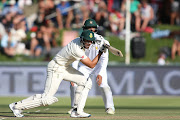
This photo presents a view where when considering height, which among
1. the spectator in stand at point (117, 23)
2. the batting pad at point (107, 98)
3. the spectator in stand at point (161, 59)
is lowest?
the batting pad at point (107, 98)

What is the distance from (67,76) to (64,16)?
43.7ft

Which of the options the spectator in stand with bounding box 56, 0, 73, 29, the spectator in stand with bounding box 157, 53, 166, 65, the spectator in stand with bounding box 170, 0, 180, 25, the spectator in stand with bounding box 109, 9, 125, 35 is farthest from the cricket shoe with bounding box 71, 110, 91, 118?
the spectator in stand with bounding box 170, 0, 180, 25

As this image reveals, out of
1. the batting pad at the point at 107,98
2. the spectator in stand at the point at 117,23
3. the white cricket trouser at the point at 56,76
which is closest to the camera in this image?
the white cricket trouser at the point at 56,76

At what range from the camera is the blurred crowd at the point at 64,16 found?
69.4 feet

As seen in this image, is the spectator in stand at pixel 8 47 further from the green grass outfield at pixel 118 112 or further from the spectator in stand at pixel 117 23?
the spectator in stand at pixel 117 23

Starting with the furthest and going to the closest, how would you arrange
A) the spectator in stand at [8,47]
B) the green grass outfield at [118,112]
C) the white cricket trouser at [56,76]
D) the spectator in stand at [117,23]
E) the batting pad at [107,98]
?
the spectator in stand at [117,23] → the spectator in stand at [8,47] → the batting pad at [107,98] → the green grass outfield at [118,112] → the white cricket trouser at [56,76]

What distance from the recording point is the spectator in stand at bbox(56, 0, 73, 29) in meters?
21.9

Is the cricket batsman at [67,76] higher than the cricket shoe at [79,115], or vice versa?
the cricket batsman at [67,76]

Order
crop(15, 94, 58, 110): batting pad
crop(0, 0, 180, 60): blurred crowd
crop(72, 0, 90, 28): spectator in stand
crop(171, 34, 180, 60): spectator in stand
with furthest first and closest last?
crop(72, 0, 90, 28): spectator in stand < crop(0, 0, 180, 60): blurred crowd < crop(171, 34, 180, 60): spectator in stand < crop(15, 94, 58, 110): batting pad

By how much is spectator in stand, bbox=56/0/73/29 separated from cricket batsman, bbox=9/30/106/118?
42.1 feet

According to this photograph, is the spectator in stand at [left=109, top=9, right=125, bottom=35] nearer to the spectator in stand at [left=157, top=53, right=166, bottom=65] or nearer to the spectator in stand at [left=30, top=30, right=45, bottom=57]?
the spectator in stand at [left=157, top=53, right=166, bottom=65]

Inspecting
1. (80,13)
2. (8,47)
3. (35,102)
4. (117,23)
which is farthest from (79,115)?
(80,13)

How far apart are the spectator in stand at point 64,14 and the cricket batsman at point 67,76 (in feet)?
42.1

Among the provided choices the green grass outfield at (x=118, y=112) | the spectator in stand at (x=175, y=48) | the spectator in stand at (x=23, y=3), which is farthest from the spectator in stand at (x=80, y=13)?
the green grass outfield at (x=118, y=112)
